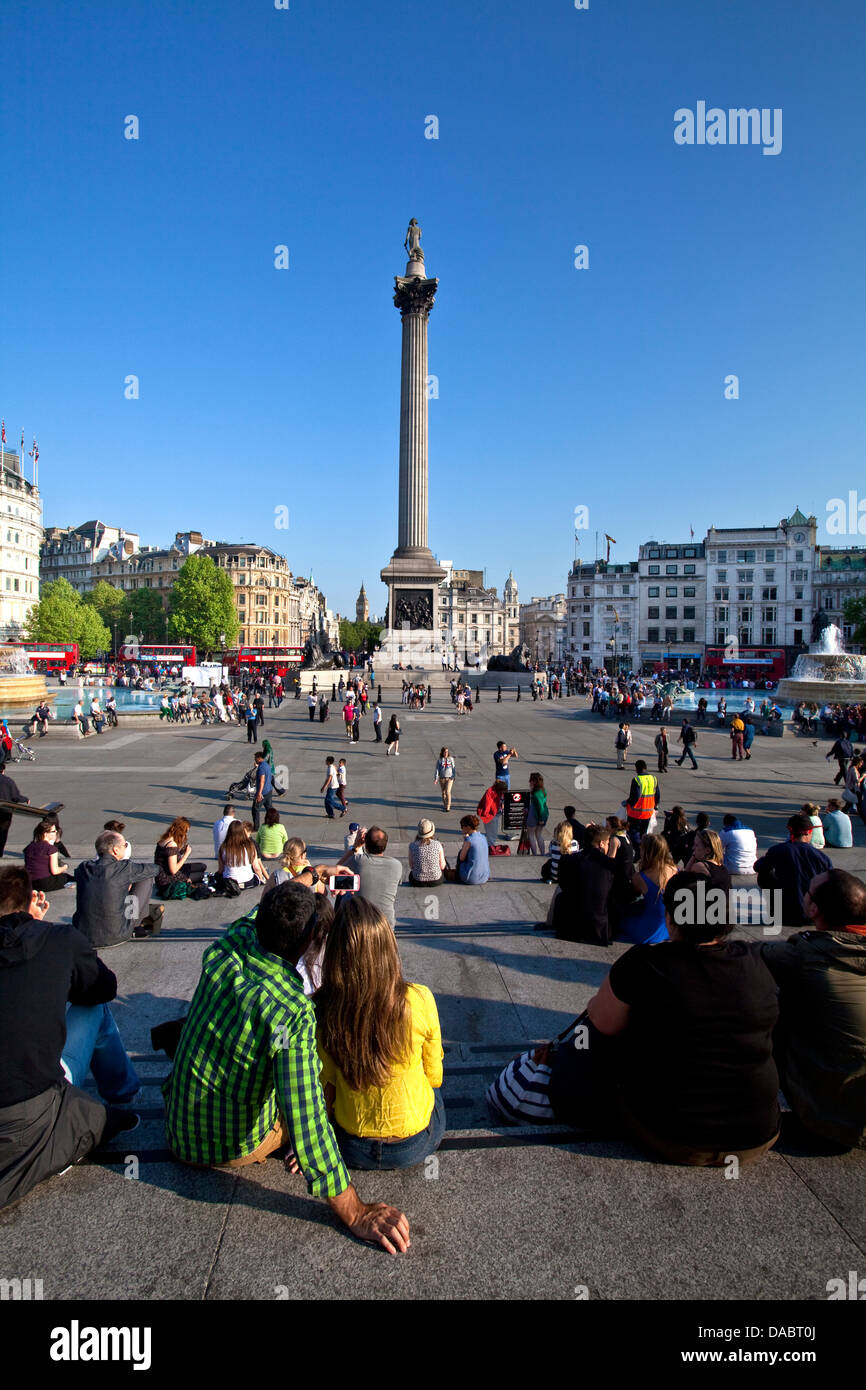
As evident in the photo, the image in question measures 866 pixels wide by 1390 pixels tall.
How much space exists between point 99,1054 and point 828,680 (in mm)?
46127

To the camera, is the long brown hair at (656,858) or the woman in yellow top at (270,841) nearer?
the long brown hair at (656,858)

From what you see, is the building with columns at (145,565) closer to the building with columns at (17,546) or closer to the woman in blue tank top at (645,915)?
the building with columns at (17,546)

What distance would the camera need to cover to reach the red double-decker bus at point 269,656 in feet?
276

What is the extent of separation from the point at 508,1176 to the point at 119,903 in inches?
186

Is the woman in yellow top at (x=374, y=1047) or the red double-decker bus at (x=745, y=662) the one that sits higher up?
the red double-decker bus at (x=745, y=662)

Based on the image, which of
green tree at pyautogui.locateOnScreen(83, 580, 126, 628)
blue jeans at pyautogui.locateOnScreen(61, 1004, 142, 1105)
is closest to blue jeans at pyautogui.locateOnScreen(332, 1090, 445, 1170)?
blue jeans at pyautogui.locateOnScreen(61, 1004, 142, 1105)

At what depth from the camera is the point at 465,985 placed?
19.6 ft

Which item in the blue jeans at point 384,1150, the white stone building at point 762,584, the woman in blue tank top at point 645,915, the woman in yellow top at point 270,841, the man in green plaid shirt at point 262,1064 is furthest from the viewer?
the white stone building at point 762,584

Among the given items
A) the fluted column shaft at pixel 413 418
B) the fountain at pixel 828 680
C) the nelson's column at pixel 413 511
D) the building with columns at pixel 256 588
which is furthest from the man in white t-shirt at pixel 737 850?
the building with columns at pixel 256 588

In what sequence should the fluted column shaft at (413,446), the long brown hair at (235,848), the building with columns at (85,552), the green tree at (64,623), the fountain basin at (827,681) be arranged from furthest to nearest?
the building with columns at (85,552) → the green tree at (64,623) → the fluted column shaft at (413,446) → the fountain basin at (827,681) → the long brown hair at (235,848)

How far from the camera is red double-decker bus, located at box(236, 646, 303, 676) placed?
84.2m

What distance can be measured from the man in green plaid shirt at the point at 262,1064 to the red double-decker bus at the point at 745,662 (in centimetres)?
9310

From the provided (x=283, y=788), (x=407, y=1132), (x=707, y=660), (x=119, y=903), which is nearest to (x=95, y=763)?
(x=283, y=788)
